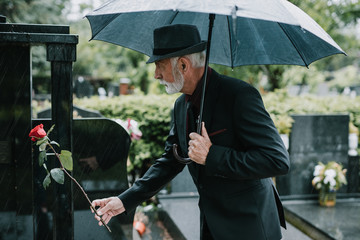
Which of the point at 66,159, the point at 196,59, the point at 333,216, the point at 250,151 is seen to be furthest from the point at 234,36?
the point at 333,216

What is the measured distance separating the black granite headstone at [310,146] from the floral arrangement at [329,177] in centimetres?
25

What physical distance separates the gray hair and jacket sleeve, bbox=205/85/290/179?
31 centimetres

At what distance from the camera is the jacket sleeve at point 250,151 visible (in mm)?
1949

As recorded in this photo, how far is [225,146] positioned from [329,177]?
4.75 metres

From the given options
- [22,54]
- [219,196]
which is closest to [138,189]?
[219,196]

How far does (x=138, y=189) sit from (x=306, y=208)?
14.7ft

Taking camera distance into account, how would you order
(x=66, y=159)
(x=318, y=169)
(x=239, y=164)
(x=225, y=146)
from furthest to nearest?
(x=318, y=169)
(x=66, y=159)
(x=225, y=146)
(x=239, y=164)

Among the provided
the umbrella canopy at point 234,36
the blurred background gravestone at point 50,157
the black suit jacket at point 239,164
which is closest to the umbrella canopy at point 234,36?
the umbrella canopy at point 234,36

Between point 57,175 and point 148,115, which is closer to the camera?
point 57,175

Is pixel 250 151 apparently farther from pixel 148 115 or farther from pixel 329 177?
pixel 148 115

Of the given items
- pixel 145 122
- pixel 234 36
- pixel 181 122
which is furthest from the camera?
pixel 145 122

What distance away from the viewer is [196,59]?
221cm

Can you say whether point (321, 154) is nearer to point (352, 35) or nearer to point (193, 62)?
point (193, 62)

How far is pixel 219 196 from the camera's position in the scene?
2168mm
